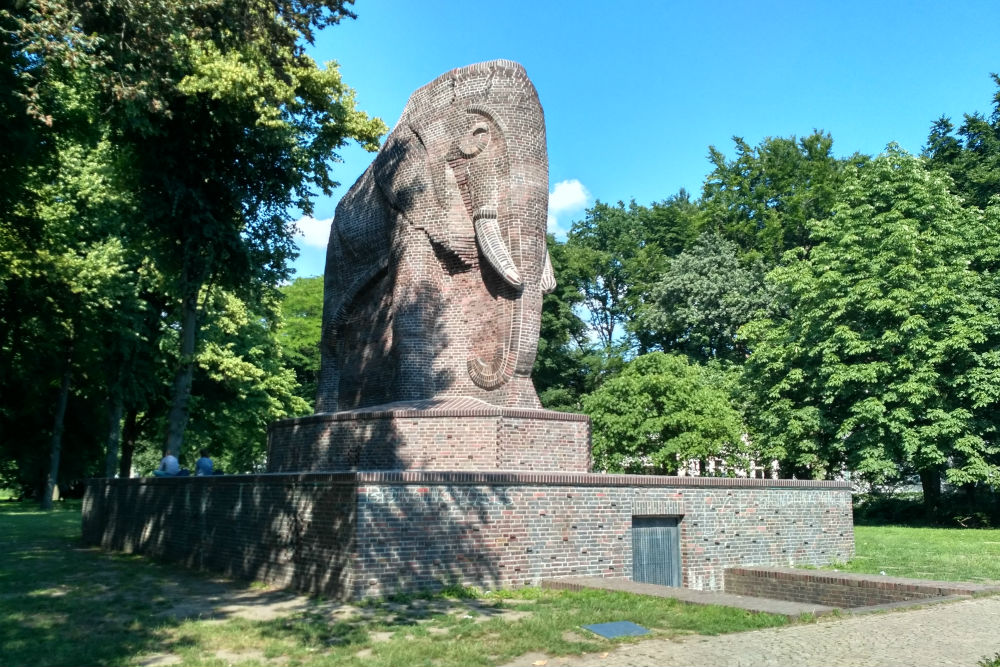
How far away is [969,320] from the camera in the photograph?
81.0 feet

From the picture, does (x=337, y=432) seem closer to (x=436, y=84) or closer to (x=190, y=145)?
(x=436, y=84)

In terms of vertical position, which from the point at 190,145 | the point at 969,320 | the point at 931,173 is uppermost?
the point at 931,173

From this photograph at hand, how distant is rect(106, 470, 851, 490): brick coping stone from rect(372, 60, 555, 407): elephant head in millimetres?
2039

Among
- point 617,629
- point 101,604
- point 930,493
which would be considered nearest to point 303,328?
point 930,493

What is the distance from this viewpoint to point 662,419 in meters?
28.0

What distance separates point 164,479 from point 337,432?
3445 millimetres

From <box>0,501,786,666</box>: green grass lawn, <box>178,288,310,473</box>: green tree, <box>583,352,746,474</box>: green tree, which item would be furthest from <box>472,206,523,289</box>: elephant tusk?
<box>178,288,310,473</box>: green tree

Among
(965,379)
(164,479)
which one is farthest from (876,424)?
(164,479)

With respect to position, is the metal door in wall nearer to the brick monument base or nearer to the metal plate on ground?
the brick monument base

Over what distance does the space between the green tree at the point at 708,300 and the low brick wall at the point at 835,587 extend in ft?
74.4

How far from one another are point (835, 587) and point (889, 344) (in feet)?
53.8

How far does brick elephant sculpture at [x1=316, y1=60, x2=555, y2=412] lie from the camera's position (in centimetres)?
1345

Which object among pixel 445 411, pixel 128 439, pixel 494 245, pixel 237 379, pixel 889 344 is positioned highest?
pixel 889 344

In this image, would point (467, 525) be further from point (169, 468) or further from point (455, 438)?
point (169, 468)
